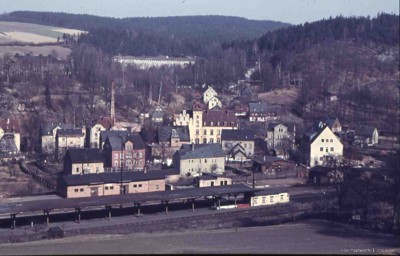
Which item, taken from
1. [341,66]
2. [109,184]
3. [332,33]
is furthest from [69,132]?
[332,33]

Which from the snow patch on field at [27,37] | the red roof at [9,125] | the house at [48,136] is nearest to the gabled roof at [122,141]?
the house at [48,136]

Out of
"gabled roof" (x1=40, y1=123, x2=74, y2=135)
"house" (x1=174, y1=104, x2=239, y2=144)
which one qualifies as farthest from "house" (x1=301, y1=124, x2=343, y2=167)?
"gabled roof" (x1=40, y1=123, x2=74, y2=135)

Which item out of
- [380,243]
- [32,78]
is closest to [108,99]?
[32,78]

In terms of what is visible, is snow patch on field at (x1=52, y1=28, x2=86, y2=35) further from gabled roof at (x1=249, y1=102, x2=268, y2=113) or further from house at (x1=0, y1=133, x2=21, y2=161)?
house at (x1=0, y1=133, x2=21, y2=161)

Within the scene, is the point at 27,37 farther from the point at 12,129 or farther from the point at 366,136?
the point at 366,136

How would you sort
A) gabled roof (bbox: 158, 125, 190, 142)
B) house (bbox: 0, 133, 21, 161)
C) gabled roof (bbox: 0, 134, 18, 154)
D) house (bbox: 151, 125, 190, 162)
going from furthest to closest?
gabled roof (bbox: 158, 125, 190, 142) → house (bbox: 151, 125, 190, 162) → gabled roof (bbox: 0, 134, 18, 154) → house (bbox: 0, 133, 21, 161)

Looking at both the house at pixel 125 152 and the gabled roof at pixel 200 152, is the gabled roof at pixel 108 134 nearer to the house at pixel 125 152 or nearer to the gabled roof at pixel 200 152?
the house at pixel 125 152

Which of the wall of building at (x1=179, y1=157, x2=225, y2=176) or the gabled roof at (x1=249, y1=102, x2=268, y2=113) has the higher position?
the gabled roof at (x1=249, y1=102, x2=268, y2=113)
